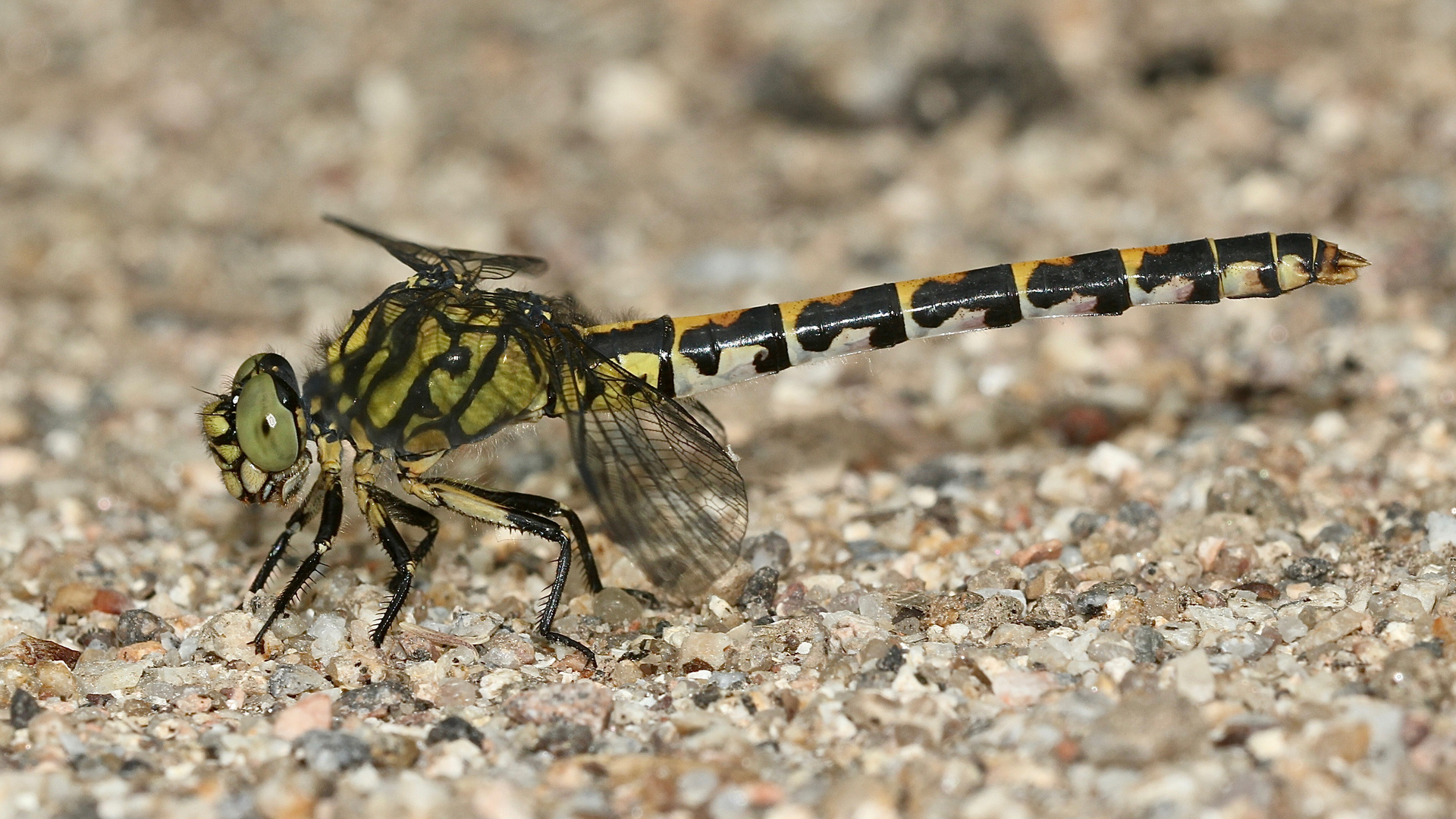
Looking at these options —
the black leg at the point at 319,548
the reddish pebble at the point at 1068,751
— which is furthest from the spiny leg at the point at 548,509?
the reddish pebble at the point at 1068,751

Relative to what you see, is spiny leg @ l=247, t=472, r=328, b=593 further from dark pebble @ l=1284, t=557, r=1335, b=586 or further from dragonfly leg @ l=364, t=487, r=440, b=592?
dark pebble @ l=1284, t=557, r=1335, b=586

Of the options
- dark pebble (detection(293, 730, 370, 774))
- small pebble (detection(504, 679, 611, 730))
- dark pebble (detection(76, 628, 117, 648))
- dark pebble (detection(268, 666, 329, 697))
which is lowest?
small pebble (detection(504, 679, 611, 730))

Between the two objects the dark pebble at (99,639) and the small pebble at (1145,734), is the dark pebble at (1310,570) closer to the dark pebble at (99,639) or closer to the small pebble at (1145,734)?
the small pebble at (1145,734)

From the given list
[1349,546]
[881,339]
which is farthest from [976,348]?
[1349,546]

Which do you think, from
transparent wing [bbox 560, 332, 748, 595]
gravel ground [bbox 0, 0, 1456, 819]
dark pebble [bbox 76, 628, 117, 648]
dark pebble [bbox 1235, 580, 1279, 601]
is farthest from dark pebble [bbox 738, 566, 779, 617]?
dark pebble [bbox 76, 628, 117, 648]

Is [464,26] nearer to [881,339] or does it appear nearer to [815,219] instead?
[815,219]

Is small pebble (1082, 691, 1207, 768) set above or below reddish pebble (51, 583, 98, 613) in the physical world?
below

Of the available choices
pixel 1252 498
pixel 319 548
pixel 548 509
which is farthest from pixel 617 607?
pixel 1252 498

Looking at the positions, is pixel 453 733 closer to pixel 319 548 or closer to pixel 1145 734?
pixel 319 548
